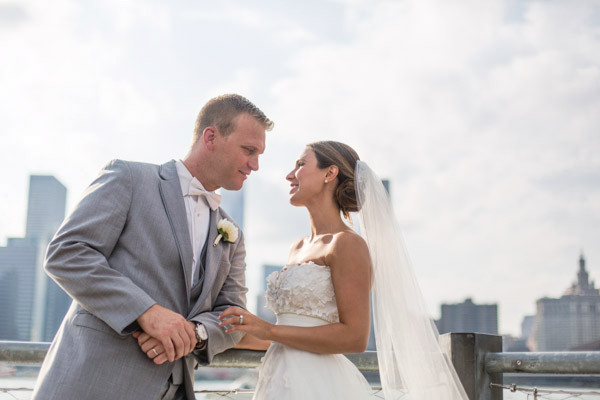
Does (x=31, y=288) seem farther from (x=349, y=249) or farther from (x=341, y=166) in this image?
(x=349, y=249)

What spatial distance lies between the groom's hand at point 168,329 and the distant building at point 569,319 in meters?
141

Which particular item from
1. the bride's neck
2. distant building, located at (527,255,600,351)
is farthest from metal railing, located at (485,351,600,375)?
distant building, located at (527,255,600,351)

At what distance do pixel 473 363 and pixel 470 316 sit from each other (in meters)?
130

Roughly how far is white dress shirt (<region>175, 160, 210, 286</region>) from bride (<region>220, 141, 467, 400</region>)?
394mm

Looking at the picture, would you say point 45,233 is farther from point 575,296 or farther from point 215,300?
point 215,300

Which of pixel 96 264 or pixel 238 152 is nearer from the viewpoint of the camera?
pixel 96 264

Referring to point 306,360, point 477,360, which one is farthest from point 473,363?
point 306,360

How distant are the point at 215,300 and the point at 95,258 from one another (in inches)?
30.7

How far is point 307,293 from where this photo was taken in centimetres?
365

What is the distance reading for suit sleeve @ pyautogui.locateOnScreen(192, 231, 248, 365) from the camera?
298 cm

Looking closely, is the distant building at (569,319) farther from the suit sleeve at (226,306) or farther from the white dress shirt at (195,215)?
the white dress shirt at (195,215)

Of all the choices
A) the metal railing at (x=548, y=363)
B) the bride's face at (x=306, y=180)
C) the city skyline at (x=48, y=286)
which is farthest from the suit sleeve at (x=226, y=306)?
the city skyline at (x=48, y=286)

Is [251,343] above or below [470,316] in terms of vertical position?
above

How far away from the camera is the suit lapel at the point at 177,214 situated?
116 inches
